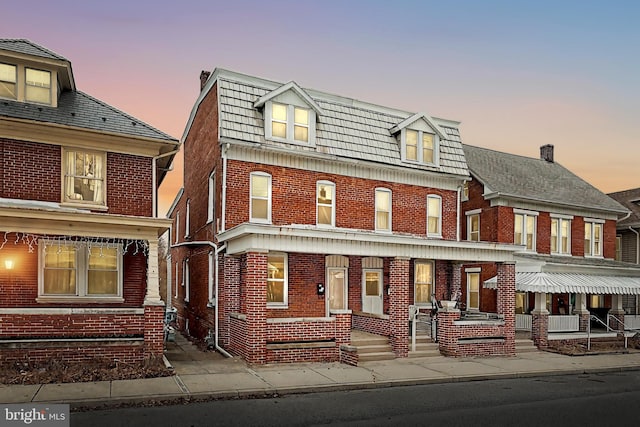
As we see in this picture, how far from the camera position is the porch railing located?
22875 mm

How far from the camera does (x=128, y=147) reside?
16.2 metres

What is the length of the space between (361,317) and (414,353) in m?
2.43

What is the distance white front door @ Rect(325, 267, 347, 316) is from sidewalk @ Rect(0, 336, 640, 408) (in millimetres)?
3853

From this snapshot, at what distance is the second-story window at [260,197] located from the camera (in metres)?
18.9

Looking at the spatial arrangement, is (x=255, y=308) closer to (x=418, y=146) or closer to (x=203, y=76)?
(x=418, y=146)

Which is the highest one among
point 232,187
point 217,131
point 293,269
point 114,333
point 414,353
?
point 217,131

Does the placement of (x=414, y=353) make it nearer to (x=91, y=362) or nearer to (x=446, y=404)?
(x=446, y=404)

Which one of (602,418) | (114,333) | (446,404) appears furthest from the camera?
(114,333)

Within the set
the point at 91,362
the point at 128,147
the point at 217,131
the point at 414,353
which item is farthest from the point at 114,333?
the point at 414,353

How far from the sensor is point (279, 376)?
13945 millimetres

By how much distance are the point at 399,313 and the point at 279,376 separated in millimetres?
5065

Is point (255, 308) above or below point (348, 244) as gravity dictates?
below

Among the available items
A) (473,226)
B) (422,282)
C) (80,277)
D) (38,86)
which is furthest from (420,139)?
(38,86)

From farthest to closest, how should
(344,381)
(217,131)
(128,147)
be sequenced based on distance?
1. (217,131)
2. (128,147)
3. (344,381)
